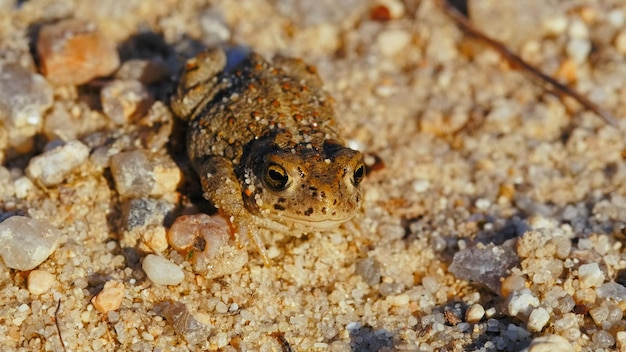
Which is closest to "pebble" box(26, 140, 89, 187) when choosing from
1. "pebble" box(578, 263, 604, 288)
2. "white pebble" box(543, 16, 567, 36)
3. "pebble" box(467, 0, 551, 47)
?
"pebble" box(578, 263, 604, 288)

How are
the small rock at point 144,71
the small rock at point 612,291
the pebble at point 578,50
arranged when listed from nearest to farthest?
the small rock at point 612,291 → the small rock at point 144,71 → the pebble at point 578,50

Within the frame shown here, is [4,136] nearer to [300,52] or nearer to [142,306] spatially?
[142,306]

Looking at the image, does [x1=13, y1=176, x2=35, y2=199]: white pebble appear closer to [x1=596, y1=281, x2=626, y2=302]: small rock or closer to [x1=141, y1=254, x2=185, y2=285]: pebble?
[x1=141, y1=254, x2=185, y2=285]: pebble

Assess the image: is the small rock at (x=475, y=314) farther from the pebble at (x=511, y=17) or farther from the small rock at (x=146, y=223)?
the pebble at (x=511, y=17)

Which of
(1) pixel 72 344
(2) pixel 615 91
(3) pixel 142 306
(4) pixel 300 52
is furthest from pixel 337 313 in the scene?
(2) pixel 615 91

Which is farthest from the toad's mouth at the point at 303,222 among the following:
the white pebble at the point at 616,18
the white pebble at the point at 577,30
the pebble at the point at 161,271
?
the white pebble at the point at 616,18
